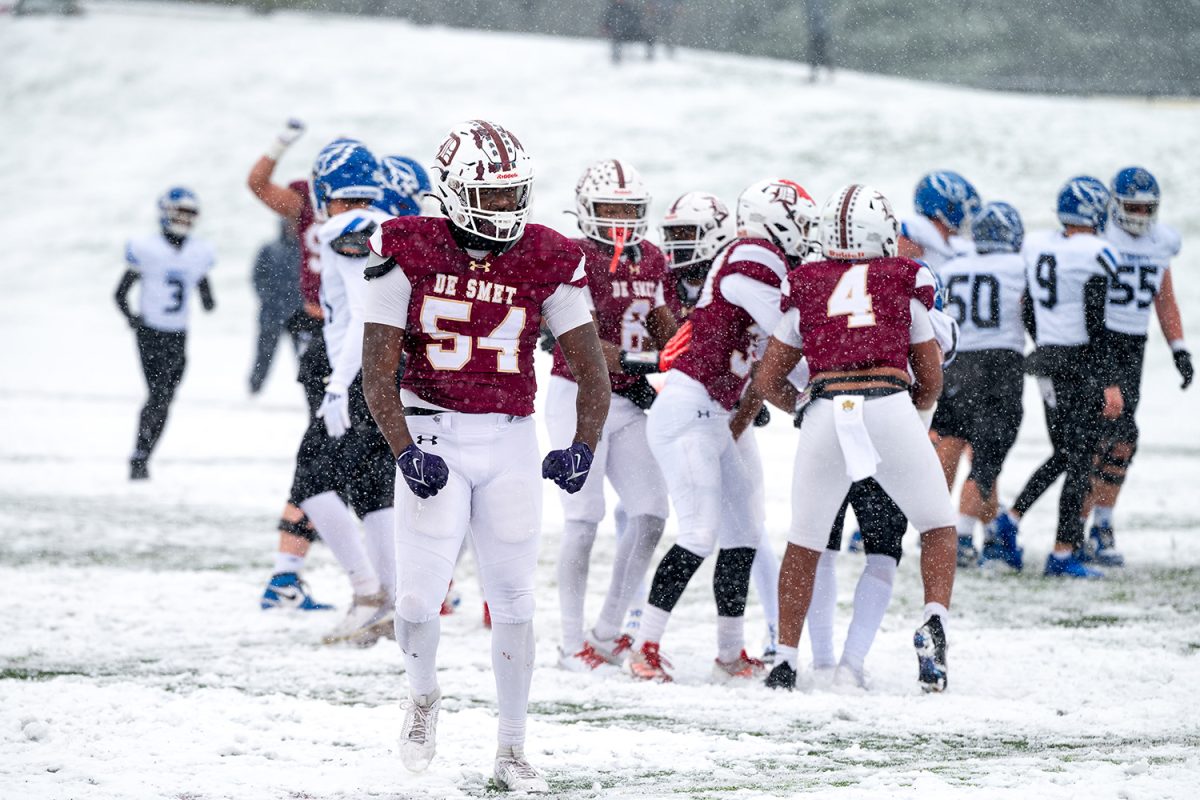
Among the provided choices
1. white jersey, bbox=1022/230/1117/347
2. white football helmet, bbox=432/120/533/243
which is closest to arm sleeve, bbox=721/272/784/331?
white football helmet, bbox=432/120/533/243

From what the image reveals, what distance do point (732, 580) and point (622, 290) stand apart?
4.46ft

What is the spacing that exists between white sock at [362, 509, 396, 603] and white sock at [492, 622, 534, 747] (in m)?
2.40

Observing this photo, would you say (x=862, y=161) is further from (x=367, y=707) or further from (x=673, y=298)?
(x=367, y=707)

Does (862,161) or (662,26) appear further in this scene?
(662,26)

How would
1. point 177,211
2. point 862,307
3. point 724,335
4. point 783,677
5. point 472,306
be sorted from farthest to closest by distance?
point 177,211, point 724,335, point 783,677, point 862,307, point 472,306

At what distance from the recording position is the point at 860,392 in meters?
5.73

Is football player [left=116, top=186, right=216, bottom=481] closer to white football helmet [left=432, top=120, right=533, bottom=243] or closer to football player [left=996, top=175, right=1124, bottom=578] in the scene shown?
football player [left=996, top=175, right=1124, bottom=578]

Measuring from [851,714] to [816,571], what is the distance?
87 centimetres

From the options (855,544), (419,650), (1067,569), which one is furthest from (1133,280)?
(419,650)

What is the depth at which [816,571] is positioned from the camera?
622cm

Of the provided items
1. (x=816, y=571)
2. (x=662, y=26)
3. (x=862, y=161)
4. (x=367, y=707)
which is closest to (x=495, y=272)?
(x=367, y=707)

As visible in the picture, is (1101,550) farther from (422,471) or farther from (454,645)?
(422,471)

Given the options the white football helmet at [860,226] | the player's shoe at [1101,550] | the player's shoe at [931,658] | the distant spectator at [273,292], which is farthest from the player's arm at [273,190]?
the distant spectator at [273,292]

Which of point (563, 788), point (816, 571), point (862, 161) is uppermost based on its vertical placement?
point (862, 161)
